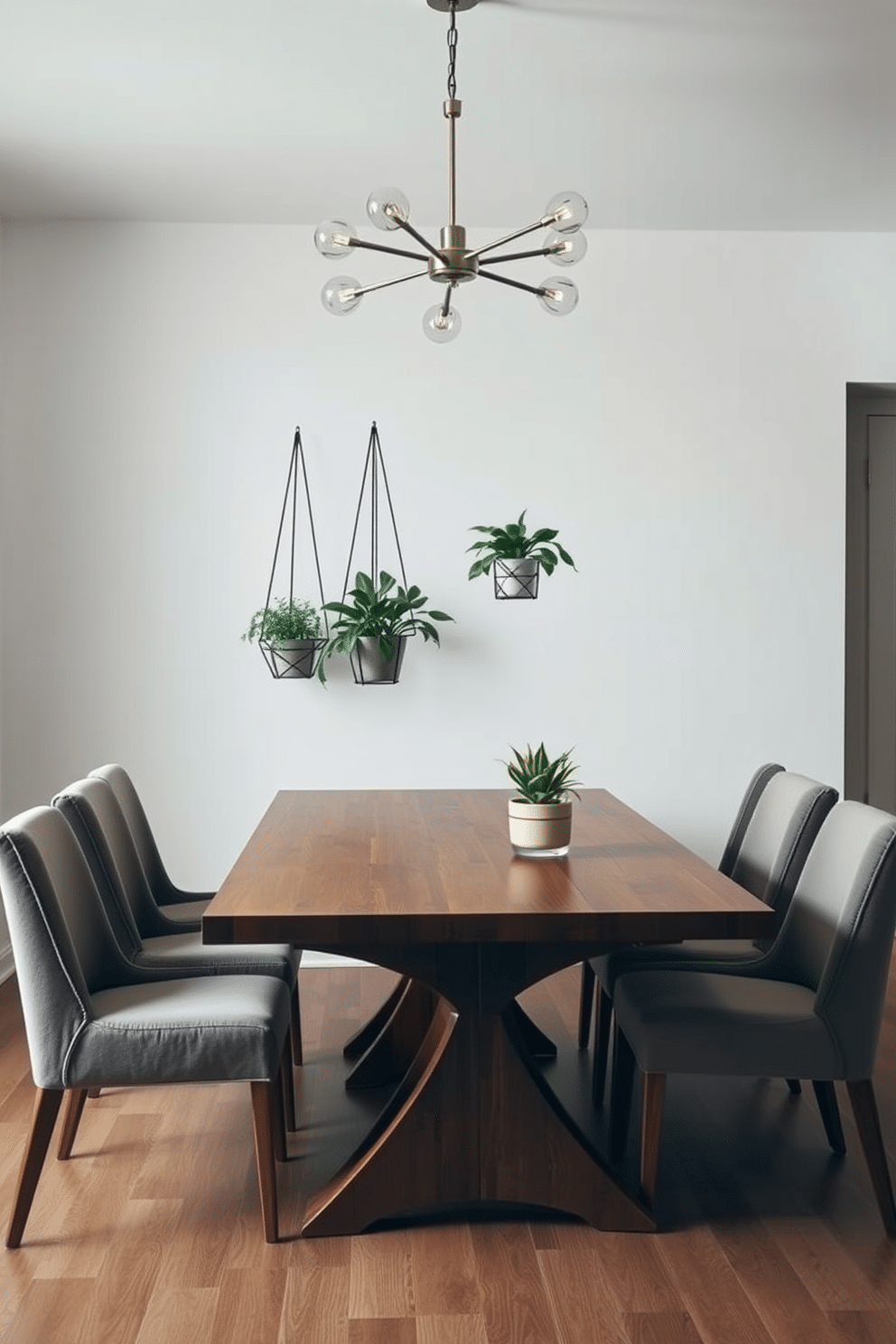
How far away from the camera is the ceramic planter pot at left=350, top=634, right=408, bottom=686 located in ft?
15.4

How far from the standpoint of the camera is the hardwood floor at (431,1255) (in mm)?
2309

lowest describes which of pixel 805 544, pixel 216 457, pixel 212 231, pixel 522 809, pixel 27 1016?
pixel 27 1016

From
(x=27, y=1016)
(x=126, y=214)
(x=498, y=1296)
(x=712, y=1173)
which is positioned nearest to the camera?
(x=498, y=1296)

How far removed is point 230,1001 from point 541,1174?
740 mm

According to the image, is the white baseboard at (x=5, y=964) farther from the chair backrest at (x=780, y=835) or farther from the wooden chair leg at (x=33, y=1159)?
the chair backrest at (x=780, y=835)

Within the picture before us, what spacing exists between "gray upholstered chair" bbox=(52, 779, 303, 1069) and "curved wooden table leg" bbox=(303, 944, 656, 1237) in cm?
49

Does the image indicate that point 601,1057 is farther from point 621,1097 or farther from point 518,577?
point 518,577

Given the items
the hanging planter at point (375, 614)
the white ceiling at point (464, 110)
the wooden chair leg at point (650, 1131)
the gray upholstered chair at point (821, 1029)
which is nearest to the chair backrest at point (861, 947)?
the gray upholstered chair at point (821, 1029)

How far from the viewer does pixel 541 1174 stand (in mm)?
2682

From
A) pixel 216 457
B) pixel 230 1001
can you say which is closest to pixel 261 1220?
pixel 230 1001

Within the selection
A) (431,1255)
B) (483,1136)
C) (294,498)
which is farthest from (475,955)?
(294,498)

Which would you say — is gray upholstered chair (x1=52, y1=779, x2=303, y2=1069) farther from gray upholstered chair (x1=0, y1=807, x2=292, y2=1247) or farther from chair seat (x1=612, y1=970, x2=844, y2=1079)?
chair seat (x1=612, y1=970, x2=844, y2=1079)

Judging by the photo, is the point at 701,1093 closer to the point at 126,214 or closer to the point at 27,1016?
the point at 27,1016

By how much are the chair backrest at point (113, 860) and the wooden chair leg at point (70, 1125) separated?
365 mm
